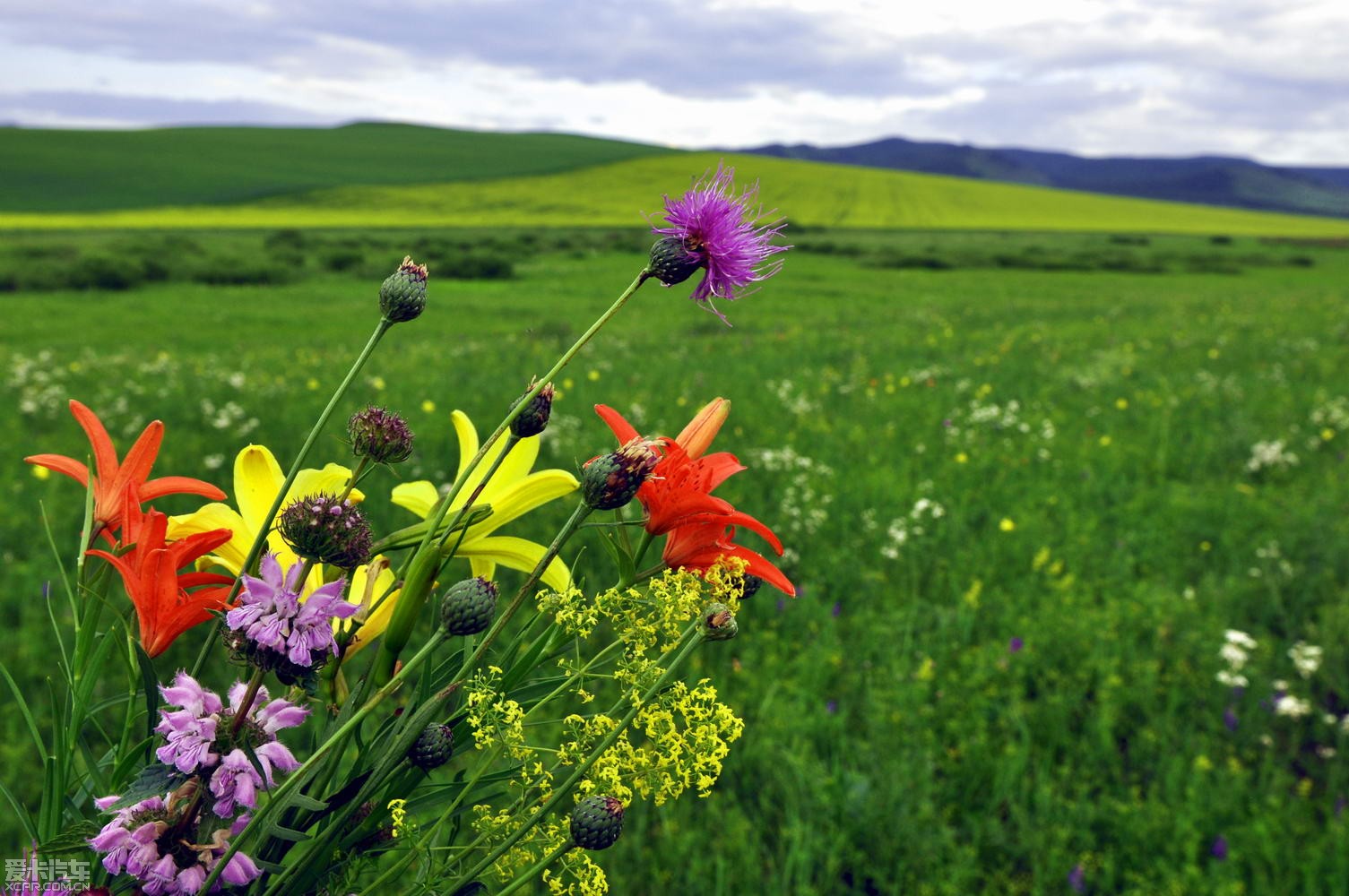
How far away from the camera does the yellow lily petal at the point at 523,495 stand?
0.61 m

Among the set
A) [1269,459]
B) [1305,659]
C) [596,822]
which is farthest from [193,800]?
[1269,459]

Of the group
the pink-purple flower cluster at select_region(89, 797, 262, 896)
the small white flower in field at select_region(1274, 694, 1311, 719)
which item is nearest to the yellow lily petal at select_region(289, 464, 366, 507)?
the pink-purple flower cluster at select_region(89, 797, 262, 896)

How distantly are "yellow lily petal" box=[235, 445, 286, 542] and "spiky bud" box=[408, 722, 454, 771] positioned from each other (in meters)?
0.20

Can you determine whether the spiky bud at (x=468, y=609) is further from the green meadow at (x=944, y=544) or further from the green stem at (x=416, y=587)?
the green meadow at (x=944, y=544)

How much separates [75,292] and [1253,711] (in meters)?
18.9

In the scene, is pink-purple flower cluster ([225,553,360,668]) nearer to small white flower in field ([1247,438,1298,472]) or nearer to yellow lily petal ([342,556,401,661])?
yellow lily petal ([342,556,401,661])

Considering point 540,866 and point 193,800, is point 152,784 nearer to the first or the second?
point 193,800

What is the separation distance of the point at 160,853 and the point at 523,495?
0.95 ft

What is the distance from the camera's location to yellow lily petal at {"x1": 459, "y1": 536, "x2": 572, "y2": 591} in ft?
2.05

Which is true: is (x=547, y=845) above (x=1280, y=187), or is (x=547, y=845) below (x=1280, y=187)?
below

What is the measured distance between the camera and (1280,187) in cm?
16138

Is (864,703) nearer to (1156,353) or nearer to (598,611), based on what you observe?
(598,611)

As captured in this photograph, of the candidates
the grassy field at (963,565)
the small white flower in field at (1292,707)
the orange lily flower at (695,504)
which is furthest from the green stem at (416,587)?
the small white flower in field at (1292,707)

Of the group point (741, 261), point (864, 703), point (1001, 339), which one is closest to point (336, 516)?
point (741, 261)
